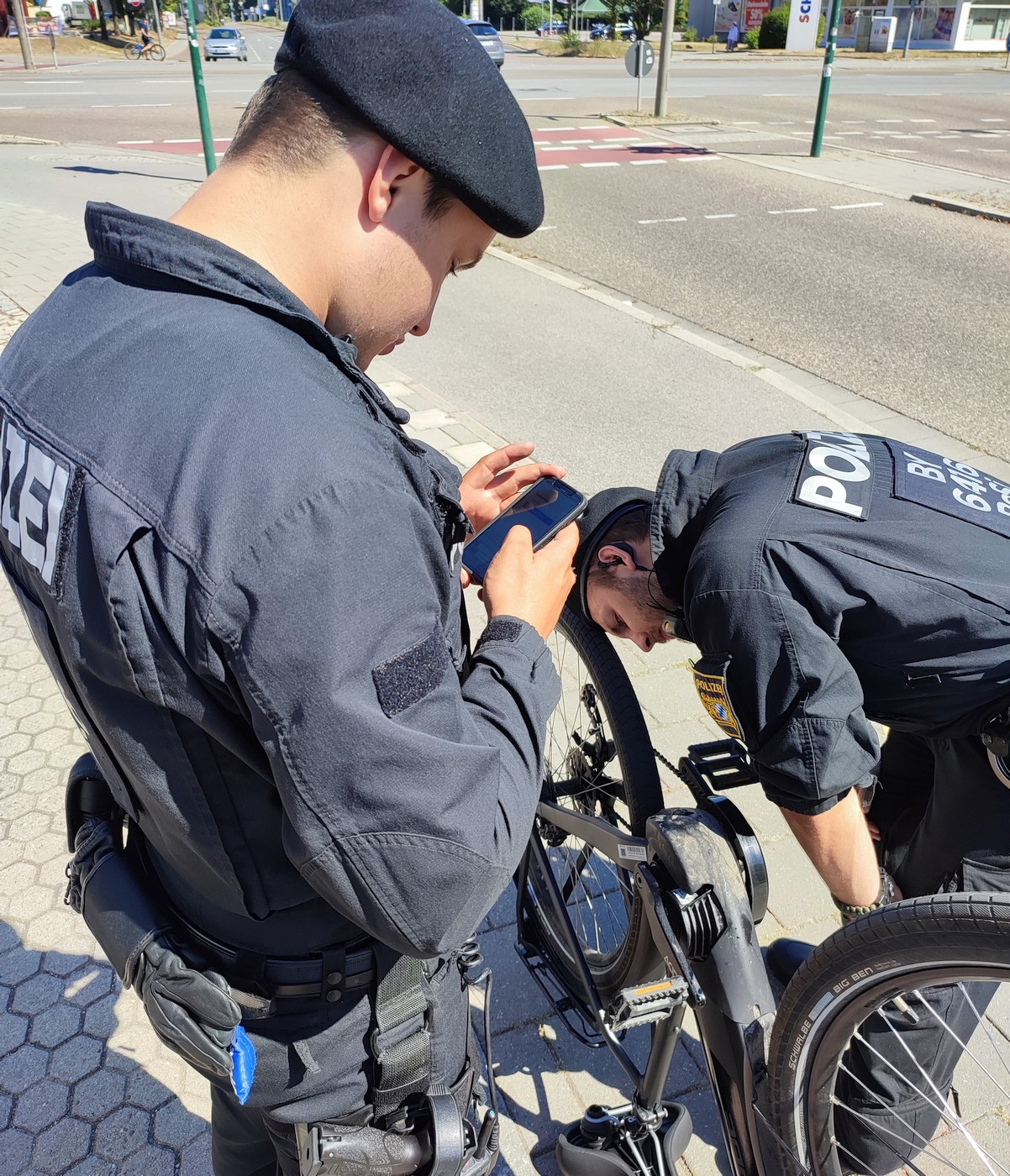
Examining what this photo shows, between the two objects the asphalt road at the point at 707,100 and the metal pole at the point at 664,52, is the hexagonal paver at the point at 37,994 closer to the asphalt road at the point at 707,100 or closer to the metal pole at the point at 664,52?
the asphalt road at the point at 707,100

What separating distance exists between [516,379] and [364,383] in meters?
5.50

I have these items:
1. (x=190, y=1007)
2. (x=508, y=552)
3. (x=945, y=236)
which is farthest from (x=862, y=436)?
(x=945, y=236)

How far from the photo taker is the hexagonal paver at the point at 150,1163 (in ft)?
6.87

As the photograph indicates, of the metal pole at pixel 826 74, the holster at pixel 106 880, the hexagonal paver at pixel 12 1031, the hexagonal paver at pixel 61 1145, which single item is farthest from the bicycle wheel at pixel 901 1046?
the metal pole at pixel 826 74

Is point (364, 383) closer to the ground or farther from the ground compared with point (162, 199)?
farther from the ground

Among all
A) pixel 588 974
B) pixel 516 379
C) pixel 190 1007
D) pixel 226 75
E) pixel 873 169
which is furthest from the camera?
pixel 226 75

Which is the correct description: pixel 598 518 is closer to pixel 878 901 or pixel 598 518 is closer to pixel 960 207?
pixel 878 901

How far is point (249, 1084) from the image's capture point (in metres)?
1.31

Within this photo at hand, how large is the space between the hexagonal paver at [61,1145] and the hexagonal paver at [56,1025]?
0.75 feet

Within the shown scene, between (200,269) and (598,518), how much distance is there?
1259 millimetres

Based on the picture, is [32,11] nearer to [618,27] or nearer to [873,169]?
[618,27]

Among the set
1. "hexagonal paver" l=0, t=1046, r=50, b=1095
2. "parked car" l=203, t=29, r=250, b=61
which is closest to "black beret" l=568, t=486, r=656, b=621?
"hexagonal paver" l=0, t=1046, r=50, b=1095

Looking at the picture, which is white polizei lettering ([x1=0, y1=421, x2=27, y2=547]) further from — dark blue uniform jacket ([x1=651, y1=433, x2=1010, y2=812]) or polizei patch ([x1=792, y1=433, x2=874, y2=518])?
polizei patch ([x1=792, y1=433, x2=874, y2=518])

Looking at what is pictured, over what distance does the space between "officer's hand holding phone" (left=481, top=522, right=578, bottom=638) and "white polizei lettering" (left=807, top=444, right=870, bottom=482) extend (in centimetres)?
74
